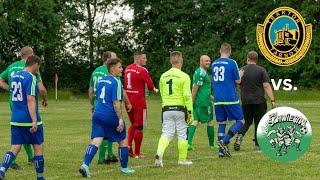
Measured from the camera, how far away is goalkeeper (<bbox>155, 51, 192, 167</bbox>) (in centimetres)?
1265

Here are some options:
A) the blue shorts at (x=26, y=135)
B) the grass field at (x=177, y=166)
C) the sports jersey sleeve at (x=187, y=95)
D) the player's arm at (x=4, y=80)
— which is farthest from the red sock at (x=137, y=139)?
the blue shorts at (x=26, y=135)

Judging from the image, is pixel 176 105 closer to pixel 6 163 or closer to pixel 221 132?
pixel 221 132

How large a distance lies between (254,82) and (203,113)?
1329 millimetres

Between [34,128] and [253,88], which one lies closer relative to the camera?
[34,128]

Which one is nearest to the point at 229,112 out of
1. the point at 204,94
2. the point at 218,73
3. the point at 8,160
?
the point at 218,73

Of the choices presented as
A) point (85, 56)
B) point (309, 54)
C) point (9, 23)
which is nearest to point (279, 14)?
point (309, 54)

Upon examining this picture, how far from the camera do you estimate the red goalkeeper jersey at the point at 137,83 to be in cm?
1413

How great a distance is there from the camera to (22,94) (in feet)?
35.9

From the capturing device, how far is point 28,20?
56.4 m

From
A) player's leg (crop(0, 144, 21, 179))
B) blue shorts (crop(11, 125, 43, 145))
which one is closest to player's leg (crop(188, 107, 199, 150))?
blue shorts (crop(11, 125, 43, 145))

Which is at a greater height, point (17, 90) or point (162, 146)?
point (17, 90)

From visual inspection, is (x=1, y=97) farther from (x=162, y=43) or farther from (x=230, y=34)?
(x=230, y=34)

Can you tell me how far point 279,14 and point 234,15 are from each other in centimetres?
665

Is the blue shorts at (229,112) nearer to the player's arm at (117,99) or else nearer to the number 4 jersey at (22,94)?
the player's arm at (117,99)
